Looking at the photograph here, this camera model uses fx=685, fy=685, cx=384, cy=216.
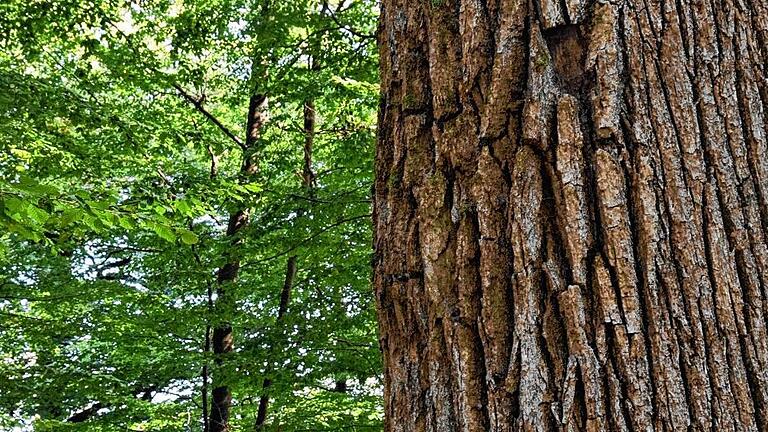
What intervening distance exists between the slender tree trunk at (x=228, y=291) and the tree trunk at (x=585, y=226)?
434 centimetres

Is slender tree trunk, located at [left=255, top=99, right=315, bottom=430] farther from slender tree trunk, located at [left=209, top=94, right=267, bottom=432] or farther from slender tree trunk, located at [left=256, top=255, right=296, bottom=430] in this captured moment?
slender tree trunk, located at [left=209, top=94, right=267, bottom=432]

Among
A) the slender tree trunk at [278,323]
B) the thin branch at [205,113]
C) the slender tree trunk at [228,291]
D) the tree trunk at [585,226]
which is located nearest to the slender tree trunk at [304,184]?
the slender tree trunk at [278,323]

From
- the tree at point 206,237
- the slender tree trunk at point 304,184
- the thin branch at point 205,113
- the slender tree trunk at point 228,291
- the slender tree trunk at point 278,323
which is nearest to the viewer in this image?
the tree at point 206,237

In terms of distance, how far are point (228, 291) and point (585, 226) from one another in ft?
17.1

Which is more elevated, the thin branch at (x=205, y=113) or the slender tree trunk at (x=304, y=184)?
the thin branch at (x=205, y=113)

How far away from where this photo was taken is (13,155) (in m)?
6.92

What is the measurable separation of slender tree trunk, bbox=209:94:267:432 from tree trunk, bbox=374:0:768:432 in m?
4.34

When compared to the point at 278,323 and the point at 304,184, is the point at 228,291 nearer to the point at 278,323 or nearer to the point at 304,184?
the point at 278,323

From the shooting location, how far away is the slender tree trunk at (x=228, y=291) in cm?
547

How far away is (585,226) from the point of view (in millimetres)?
990

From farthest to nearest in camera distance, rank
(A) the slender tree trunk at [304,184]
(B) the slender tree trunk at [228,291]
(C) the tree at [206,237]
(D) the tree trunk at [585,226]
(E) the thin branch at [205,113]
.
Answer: (E) the thin branch at [205,113], (A) the slender tree trunk at [304,184], (B) the slender tree trunk at [228,291], (C) the tree at [206,237], (D) the tree trunk at [585,226]

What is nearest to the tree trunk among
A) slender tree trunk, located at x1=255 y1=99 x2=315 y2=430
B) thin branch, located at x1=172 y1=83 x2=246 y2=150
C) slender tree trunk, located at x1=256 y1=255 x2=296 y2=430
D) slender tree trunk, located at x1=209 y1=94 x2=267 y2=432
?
slender tree trunk, located at x1=256 y1=255 x2=296 y2=430

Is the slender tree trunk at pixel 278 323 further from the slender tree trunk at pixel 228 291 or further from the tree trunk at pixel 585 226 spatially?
the tree trunk at pixel 585 226

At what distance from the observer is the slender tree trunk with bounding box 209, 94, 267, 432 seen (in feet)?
17.9
